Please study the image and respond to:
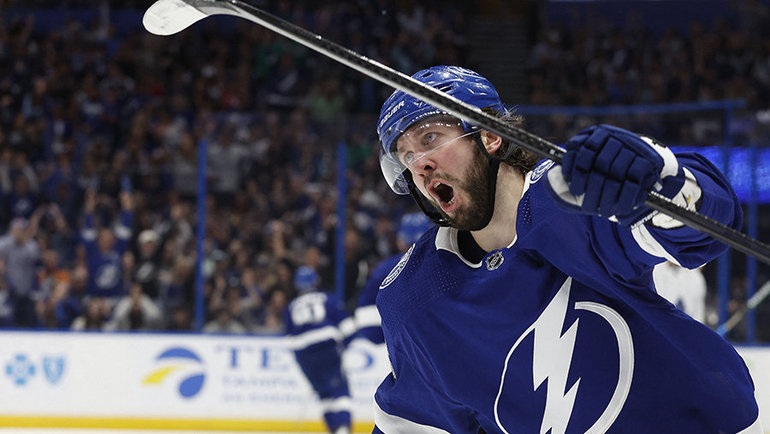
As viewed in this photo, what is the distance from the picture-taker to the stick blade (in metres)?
1.53

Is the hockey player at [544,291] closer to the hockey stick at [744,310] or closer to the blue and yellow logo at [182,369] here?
the blue and yellow logo at [182,369]

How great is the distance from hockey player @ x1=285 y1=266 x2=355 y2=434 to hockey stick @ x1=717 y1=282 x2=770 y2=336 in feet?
7.38

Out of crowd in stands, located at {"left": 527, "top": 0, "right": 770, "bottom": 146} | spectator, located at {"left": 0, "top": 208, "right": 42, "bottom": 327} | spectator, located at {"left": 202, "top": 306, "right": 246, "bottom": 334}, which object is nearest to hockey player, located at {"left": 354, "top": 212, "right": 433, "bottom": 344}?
spectator, located at {"left": 202, "top": 306, "right": 246, "bottom": 334}

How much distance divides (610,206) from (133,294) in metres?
5.23

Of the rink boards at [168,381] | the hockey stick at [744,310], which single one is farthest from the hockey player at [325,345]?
the hockey stick at [744,310]

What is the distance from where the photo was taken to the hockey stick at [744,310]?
5.60 metres

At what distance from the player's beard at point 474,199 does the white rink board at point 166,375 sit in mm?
4229

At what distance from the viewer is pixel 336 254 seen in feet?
19.7

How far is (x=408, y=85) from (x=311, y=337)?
13.4 ft

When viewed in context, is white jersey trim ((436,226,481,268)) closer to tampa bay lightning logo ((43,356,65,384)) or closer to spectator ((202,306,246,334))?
spectator ((202,306,246,334))

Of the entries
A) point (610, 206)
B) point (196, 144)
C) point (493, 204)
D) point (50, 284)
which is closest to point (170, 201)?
point (196, 144)

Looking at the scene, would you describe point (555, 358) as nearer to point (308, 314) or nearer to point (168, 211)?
point (308, 314)

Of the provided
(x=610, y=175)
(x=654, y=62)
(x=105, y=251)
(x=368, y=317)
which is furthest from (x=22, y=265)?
(x=654, y=62)

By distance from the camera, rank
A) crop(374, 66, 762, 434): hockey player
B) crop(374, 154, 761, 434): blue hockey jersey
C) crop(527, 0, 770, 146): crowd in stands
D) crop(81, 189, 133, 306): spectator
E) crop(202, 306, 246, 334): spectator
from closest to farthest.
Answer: crop(374, 66, 762, 434): hockey player
crop(374, 154, 761, 434): blue hockey jersey
crop(202, 306, 246, 334): spectator
crop(81, 189, 133, 306): spectator
crop(527, 0, 770, 146): crowd in stands
